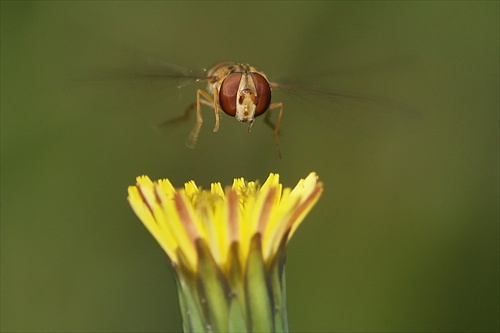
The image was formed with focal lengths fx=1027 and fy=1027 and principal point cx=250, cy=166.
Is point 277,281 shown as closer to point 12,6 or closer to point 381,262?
point 381,262

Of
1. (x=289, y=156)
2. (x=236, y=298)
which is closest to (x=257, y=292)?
(x=236, y=298)

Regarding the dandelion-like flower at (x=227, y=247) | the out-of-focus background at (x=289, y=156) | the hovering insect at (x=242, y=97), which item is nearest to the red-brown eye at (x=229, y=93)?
the hovering insect at (x=242, y=97)

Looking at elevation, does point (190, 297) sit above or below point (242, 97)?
below

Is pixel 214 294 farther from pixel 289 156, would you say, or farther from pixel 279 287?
pixel 289 156

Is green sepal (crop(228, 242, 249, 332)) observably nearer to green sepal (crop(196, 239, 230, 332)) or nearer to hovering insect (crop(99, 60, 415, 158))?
green sepal (crop(196, 239, 230, 332))

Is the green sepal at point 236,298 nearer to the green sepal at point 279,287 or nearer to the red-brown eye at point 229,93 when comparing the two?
the green sepal at point 279,287
